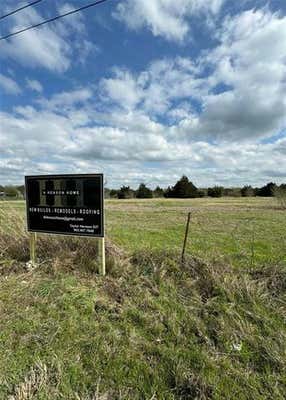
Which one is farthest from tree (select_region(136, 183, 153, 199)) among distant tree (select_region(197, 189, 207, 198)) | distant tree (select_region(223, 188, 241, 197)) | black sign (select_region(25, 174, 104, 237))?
black sign (select_region(25, 174, 104, 237))

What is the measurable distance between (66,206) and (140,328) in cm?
281

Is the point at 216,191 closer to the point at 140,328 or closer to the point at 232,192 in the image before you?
the point at 232,192

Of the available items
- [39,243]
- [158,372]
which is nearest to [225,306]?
[158,372]

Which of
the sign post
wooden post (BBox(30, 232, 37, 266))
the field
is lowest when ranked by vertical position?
the field

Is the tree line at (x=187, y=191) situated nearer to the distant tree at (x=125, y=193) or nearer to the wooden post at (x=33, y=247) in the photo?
the distant tree at (x=125, y=193)

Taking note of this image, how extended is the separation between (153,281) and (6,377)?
243cm

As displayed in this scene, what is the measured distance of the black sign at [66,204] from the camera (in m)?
4.87

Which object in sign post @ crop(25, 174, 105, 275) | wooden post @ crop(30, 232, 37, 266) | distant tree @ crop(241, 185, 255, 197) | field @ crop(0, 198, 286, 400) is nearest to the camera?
field @ crop(0, 198, 286, 400)

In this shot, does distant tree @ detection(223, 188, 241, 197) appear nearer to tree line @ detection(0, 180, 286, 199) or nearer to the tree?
tree line @ detection(0, 180, 286, 199)

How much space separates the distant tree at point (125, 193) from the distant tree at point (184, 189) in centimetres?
1192

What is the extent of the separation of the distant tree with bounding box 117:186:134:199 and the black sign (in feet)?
205

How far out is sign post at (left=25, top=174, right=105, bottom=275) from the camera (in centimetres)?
486

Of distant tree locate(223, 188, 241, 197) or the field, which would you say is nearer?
the field

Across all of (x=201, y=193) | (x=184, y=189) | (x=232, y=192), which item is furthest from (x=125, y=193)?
(x=232, y=192)
